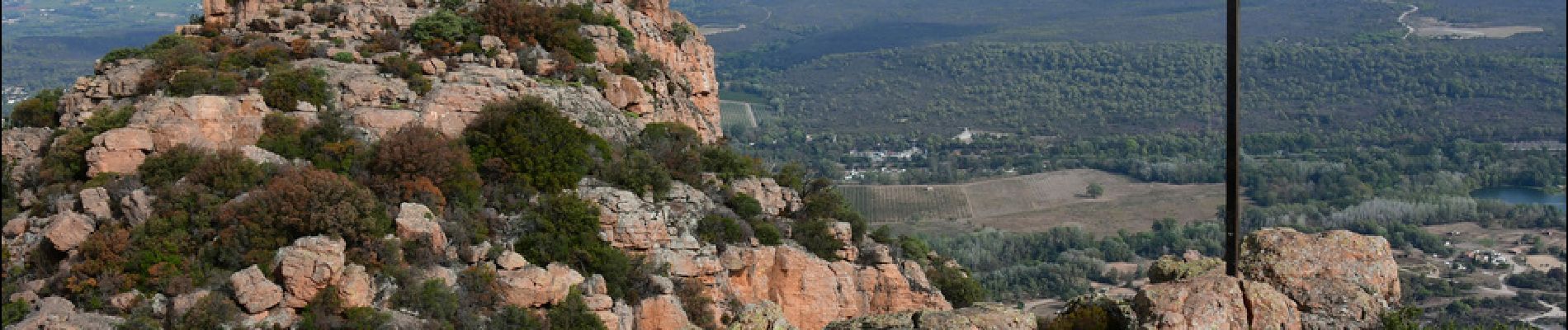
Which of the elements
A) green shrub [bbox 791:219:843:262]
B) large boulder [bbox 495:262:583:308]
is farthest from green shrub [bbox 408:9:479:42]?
large boulder [bbox 495:262:583:308]

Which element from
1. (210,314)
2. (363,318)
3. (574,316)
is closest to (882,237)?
(574,316)

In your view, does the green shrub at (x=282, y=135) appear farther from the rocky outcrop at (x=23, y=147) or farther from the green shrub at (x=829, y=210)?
the green shrub at (x=829, y=210)

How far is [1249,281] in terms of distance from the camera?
1986cm

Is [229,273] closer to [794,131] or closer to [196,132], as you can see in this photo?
[196,132]

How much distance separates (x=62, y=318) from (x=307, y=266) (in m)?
4.39

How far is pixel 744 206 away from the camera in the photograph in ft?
124

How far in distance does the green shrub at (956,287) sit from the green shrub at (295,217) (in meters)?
18.4

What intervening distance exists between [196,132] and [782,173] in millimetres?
18746

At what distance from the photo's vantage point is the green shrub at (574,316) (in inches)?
1168

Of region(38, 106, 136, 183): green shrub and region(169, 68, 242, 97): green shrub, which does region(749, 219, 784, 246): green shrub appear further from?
region(38, 106, 136, 183): green shrub

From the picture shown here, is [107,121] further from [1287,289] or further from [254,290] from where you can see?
[1287,289]

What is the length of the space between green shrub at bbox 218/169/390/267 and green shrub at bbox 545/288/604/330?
402 cm

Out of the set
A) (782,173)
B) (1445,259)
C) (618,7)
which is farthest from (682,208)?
(1445,259)

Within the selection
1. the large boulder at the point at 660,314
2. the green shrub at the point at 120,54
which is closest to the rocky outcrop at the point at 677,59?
the large boulder at the point at 660,314
